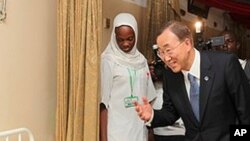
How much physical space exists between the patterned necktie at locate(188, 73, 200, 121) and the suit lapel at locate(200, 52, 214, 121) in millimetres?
34

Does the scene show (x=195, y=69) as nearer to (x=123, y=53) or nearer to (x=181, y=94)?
(x=181, y=94)

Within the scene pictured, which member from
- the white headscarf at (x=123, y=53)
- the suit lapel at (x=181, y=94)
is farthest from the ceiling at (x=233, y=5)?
the suit lapel at (x=181, y=94)

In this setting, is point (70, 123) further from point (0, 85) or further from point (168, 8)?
point (168, 8)

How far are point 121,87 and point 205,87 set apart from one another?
35.6 inches

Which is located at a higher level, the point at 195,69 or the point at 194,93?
the point at 195,69

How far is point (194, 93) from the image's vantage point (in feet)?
6.15

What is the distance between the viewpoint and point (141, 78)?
9.00 ft

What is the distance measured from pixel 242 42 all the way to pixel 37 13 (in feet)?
14.2

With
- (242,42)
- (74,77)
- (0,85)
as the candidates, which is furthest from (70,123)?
(242,42)

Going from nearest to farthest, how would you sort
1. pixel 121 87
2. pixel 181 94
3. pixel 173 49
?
pixel 173 49 < pixel 181 94 < pixel 121 87

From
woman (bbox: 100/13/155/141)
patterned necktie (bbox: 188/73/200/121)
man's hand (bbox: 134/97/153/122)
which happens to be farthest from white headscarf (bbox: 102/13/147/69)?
patterned necktie (bbox: 188/73/200/121)

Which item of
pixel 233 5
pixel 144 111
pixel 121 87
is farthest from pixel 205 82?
pixel 233 5

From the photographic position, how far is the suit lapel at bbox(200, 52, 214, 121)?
5.97 ft

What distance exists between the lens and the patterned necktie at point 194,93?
186 cm
